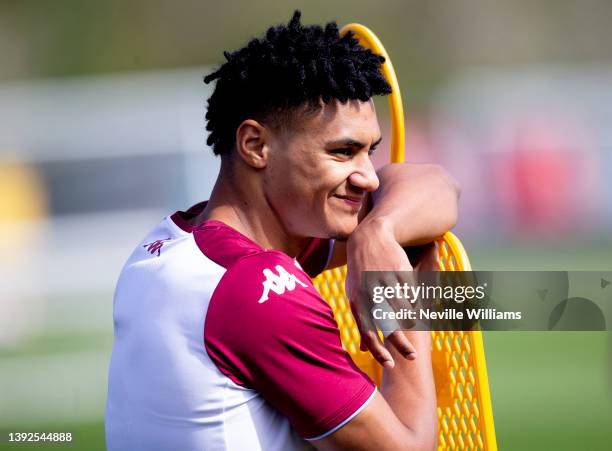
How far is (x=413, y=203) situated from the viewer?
251 centimetres

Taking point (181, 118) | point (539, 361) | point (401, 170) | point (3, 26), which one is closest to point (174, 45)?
point (3, 26)

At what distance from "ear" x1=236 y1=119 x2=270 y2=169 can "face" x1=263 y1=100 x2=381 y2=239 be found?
18 millimetres

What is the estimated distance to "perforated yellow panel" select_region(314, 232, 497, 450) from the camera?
221cm

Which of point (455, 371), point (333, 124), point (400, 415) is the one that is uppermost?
point (333, 124)

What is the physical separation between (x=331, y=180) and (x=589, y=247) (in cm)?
1370

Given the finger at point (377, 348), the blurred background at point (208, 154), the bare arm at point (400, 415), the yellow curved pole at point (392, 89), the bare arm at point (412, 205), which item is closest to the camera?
the bare arm at point (400, 415)

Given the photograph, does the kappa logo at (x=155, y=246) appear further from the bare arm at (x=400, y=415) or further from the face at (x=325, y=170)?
the bare arm at (x=400, y=415)

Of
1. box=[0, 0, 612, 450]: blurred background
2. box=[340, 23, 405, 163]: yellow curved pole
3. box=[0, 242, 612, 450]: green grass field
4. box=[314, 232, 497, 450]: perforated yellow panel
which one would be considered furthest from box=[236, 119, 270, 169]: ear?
box=[0, 0, 612, 450]: blurred background

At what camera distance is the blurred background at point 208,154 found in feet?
26.4

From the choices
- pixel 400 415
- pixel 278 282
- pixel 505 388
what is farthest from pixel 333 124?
pixel 505 388

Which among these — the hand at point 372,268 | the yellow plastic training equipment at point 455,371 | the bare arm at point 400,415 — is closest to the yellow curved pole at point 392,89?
the yellow plastic training equipment at point 455,371

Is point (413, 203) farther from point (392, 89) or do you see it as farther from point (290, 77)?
point (290, 77)

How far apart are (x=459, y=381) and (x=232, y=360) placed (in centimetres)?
59

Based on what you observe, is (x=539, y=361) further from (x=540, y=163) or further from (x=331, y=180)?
(x=540, y=163)
